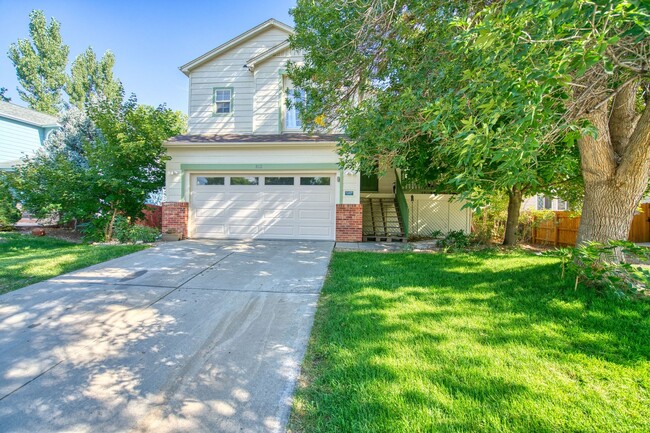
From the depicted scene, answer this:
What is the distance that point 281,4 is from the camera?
8.27 meters

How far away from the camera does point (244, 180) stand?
970 centimetres

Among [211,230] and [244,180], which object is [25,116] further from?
[244,180]

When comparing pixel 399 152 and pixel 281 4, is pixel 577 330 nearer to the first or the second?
pixel 399 152

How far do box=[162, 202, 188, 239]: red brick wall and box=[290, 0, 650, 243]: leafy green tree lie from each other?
17.6 ft

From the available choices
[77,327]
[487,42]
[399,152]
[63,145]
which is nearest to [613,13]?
[487,42]

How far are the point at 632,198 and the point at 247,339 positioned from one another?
5413 millimetres

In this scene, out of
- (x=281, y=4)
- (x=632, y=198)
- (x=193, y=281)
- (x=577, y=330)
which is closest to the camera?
(x=577, y=330)

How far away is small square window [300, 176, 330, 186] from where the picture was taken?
9.46 meters

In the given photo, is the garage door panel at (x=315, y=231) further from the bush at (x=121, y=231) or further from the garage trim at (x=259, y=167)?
the bush at (x=121, y=231)

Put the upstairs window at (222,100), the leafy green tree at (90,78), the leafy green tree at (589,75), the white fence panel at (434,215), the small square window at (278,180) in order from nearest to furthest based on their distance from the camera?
1. the leafy green tree at (589,75)
2. the small square window at (278,180)
3. the upstairs window at (222,100)
4. the white fence panel at (434,215)
5. the leafy green tree at (90,78)

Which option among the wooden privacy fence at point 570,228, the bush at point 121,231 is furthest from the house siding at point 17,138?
the wooden privacy fence at point 570,228

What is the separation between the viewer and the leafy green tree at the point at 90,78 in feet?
84.6

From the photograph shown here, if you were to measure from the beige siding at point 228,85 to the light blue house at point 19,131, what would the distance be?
1129cm

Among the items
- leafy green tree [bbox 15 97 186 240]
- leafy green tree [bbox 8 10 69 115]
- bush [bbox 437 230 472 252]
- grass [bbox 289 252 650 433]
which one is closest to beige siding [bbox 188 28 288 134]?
leafy green tree [bbox 15 97 186 240]
